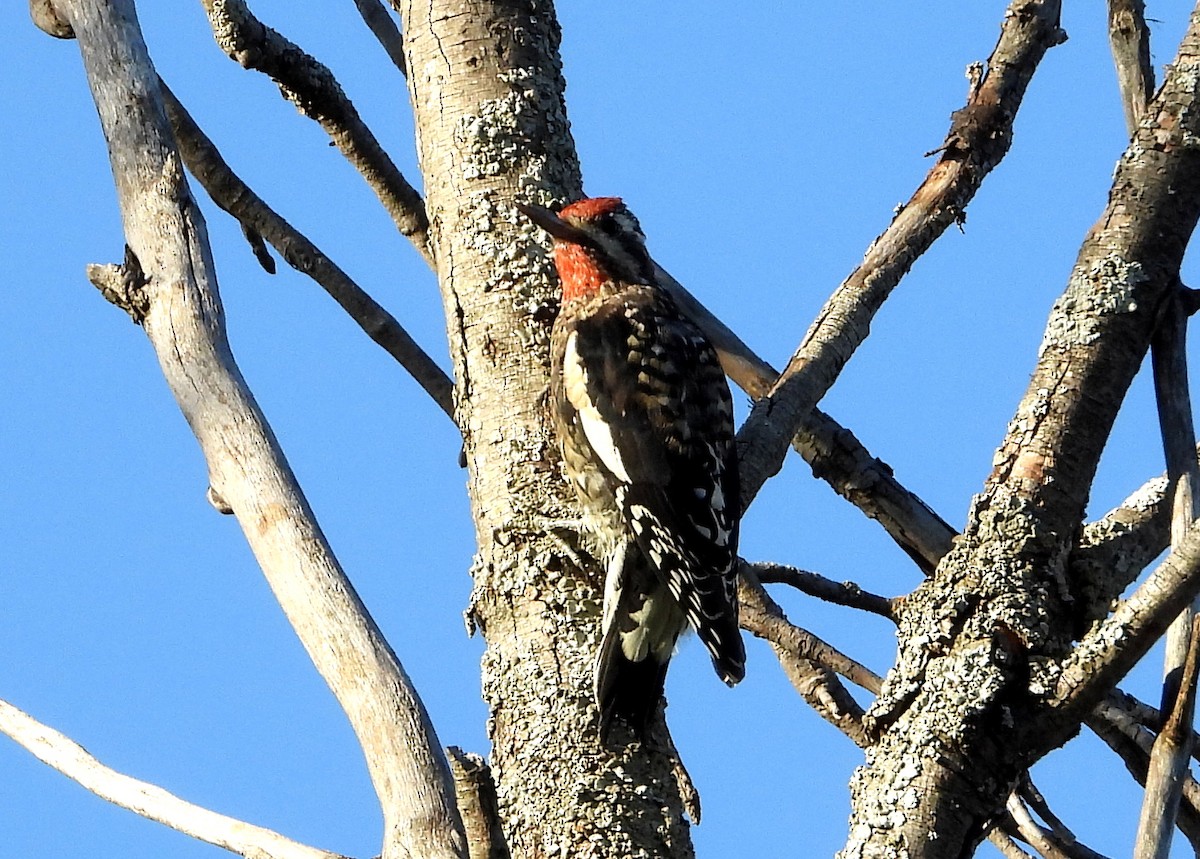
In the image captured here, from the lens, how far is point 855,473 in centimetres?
339

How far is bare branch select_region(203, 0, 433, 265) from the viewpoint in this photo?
377 cm

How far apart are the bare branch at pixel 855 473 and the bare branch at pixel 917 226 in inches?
4.5

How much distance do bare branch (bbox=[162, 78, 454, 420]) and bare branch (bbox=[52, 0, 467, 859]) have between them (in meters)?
0.52

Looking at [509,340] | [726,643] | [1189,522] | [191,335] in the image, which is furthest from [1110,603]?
[191,335]

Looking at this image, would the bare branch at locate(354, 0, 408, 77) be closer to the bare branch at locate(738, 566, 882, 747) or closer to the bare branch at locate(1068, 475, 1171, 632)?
the bare branch at locate(738, 566, 882, 747)

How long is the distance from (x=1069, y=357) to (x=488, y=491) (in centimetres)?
116

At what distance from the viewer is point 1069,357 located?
2.58 m

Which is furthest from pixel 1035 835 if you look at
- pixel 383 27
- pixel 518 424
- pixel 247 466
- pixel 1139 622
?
pixel 383 27

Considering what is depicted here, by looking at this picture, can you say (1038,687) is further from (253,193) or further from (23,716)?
(253,193)

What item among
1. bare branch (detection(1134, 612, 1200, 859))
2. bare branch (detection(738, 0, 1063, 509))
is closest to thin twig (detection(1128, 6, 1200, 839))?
bare branch (detection(1134, 612, 1200, 859))

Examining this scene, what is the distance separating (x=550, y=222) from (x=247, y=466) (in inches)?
34.1

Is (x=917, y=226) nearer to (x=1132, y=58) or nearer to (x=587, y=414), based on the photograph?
(x=1132, y=58)

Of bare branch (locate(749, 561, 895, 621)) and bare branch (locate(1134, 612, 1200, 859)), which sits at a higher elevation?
bare branch (locate(749, 561, 895, 621))

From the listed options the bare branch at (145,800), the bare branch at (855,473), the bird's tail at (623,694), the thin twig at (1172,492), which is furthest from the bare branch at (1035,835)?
the bare branch at (145,800)
